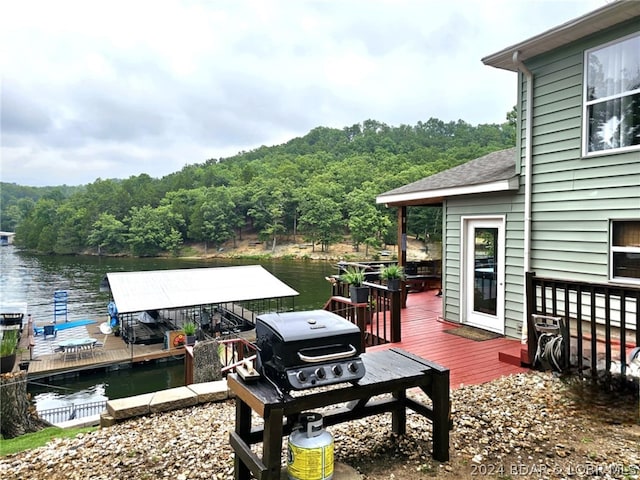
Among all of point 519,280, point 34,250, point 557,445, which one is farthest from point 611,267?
point 34,250

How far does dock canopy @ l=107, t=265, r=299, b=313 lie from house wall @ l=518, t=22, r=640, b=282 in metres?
10.4

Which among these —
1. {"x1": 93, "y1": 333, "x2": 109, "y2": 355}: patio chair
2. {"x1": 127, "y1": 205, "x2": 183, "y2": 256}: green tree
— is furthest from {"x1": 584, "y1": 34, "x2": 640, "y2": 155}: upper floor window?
{"x1": 127, "y1": 205, "x2": 183, "y2": 256}: green tree

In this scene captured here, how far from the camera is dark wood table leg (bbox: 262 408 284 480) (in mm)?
1824

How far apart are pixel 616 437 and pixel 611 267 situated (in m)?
2.39

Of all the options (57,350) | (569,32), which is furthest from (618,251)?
(57,350)

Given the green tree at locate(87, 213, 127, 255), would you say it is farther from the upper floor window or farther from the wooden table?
the wooden table

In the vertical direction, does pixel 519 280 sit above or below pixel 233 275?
above

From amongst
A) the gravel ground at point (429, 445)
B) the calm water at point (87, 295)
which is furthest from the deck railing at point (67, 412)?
the gravel ground at point (429, 445)

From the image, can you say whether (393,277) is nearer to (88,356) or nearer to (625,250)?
(625,250)

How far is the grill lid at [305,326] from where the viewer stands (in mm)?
1892

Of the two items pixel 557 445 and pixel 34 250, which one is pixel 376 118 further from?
pixel 557 445

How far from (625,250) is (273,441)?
4314 mm

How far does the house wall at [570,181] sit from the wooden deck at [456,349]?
1.25 meters

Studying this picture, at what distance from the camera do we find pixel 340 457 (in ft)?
7.93
